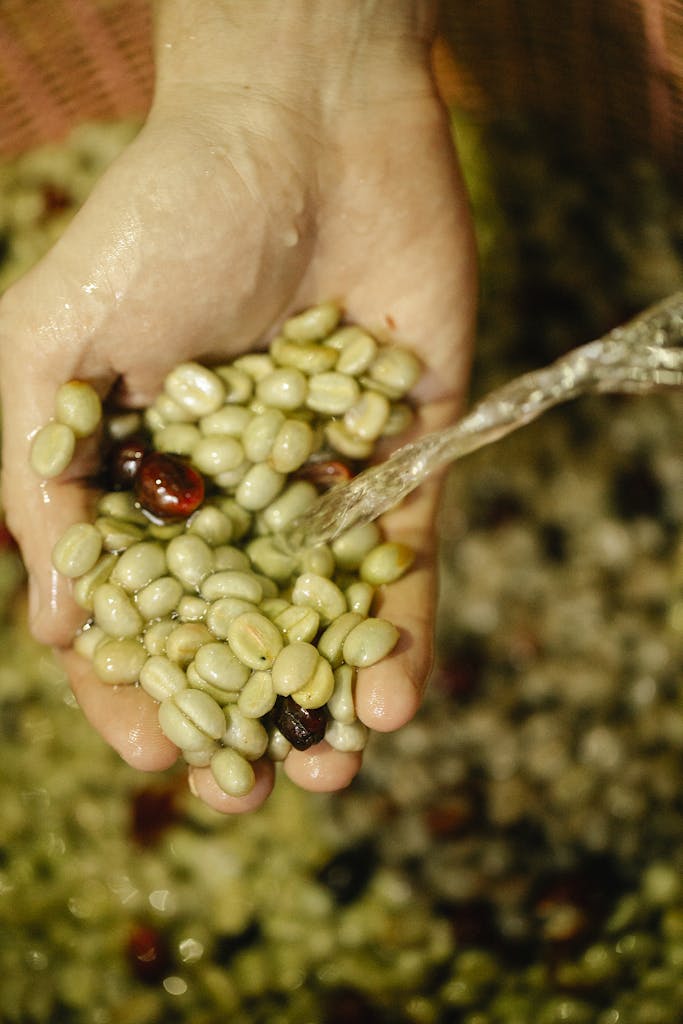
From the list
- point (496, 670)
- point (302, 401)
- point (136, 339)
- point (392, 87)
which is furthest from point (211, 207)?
point (496, 670)

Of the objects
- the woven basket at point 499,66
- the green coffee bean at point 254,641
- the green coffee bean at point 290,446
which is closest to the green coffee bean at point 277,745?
the green coffee bean at point 254,641

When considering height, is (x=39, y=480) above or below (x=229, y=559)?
above

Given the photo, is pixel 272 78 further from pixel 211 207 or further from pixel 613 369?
pixel 613 369

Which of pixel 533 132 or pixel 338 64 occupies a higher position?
pixel 338 64

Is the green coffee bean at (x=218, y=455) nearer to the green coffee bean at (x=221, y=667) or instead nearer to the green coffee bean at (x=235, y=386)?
the green coffee bean at (x=235, y=386)

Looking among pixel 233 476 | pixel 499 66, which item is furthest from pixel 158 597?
pixel 499 66

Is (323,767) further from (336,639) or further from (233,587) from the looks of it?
(233,587)

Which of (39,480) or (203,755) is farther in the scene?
(39,480)
